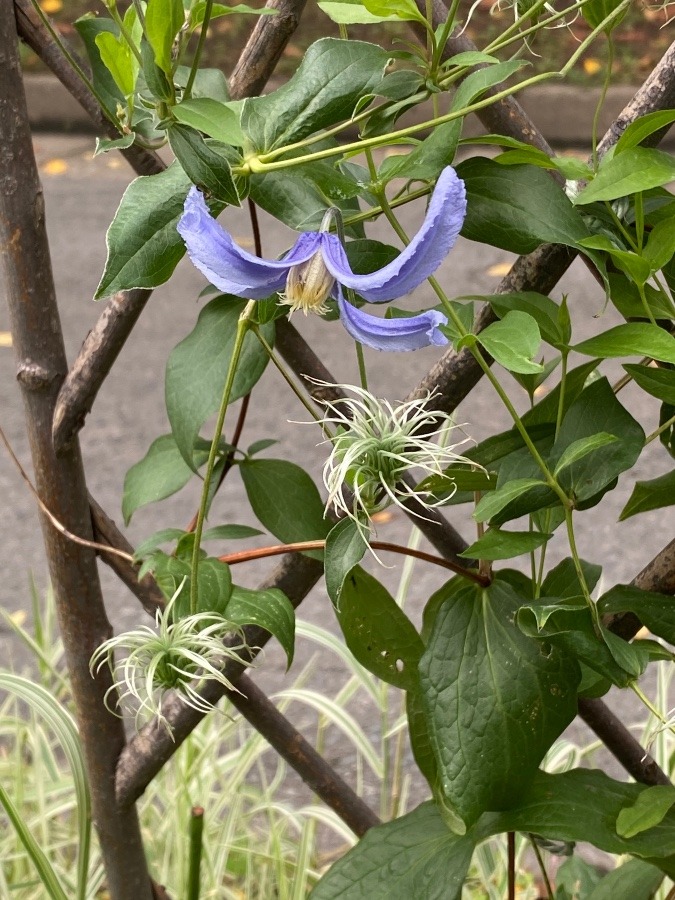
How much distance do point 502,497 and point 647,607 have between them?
0.48ft

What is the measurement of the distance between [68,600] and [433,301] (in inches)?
93.2

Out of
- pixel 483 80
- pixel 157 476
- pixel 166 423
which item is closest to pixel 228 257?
pixel 483 80

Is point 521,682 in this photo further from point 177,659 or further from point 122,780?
point 122,780

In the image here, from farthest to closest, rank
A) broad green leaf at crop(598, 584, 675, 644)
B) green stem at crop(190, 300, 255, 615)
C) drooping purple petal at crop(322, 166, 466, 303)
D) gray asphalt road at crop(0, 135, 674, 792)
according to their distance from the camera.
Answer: gray asphalt road at crop(0, 135, 674, 792) < broad green leaf at crop(598, 584, 675, 644) < green stem at crop(190, 300, 255, 615) < drooping purple petal at crop(322, 166, 466, 303)

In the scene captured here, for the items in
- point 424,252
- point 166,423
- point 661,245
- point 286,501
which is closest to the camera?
point 424,252

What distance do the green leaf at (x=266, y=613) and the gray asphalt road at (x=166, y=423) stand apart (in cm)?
139

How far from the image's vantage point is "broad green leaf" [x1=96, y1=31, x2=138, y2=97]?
1.84ft

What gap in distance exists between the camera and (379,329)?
1.51 feet

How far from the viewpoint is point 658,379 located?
22.1 inches

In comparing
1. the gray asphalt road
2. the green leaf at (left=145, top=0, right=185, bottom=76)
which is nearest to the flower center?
the green leaf at (left=145, top=0, right=185, bottom=76)

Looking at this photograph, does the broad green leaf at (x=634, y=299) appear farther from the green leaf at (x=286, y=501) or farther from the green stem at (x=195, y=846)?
the green stem at (x=195, y=846)

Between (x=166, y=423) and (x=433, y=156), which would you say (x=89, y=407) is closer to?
(x=433, y=156)

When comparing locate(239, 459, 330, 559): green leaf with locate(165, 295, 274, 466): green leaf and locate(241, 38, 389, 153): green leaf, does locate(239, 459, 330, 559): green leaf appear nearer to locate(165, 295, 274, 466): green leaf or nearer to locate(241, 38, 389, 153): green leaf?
locate(165, 295, 274, 466): green leaf

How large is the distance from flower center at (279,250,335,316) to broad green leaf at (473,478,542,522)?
0.44ft
